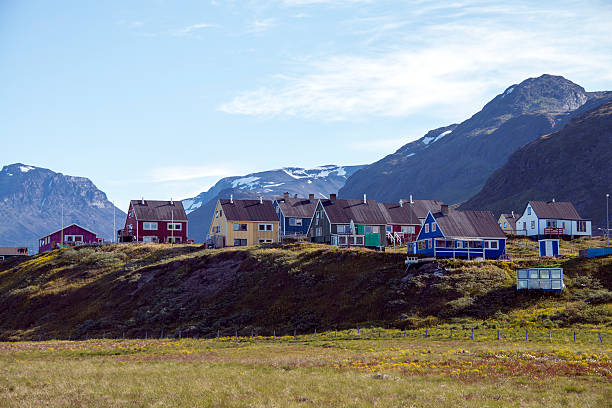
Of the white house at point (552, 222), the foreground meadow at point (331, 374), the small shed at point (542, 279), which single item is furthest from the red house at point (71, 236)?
the small shed at point (542, 279)

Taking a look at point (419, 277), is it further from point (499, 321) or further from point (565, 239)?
point (565, 239)

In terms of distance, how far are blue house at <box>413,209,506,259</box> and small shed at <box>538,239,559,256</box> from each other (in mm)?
6532

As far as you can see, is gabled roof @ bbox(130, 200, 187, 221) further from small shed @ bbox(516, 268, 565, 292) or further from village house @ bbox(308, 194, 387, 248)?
small shed @ bbox(516, 268, 565, 292)

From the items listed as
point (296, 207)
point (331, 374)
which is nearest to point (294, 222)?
Result: point (296, 207)

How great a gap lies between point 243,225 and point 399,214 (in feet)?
89.6

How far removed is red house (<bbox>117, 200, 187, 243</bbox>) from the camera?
422 feet

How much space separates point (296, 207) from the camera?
136 meters

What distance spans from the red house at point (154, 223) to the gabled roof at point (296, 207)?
19.5m

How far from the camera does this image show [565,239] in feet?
387

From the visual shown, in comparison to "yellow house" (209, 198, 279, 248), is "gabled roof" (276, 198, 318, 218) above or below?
above

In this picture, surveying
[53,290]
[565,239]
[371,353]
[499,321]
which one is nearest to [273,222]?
[53,290]

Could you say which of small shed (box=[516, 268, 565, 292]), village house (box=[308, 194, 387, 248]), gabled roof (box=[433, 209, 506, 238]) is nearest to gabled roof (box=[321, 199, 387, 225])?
village house (box=[308, 194, 387, 248])

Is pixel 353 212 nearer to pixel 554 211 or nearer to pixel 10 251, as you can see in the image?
pixel 554 211

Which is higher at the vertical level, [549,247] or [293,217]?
[293,217]
